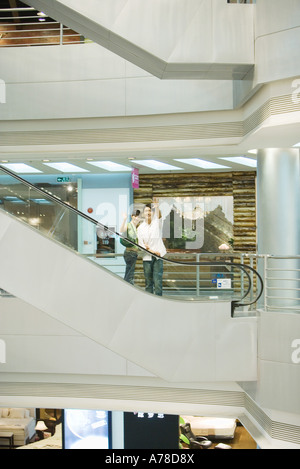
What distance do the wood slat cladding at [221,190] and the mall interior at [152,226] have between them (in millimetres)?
34

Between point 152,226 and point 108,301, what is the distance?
2.08 meters

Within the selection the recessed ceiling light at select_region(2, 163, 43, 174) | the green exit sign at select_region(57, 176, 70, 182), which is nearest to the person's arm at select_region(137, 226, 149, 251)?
the recessed ceiling light at select_region(2, 163, 43, 174)

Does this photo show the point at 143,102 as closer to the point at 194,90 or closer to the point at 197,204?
the point at 194,90

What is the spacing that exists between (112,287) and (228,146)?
11.9 ft

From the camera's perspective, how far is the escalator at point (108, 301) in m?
6.03

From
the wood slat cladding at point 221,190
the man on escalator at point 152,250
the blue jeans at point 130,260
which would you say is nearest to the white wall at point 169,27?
the man on escalator at point 152,250

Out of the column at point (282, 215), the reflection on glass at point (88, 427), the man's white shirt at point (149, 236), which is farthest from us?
the reflection on glass at point (88, 427)

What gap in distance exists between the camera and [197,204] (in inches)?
503

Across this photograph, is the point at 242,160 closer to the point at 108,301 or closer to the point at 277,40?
the point at 277,40

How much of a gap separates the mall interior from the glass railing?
0.09ft

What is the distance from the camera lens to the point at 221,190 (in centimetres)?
1269

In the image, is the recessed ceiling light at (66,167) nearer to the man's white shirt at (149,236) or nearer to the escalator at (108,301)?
the man's white shirt at (149,236)

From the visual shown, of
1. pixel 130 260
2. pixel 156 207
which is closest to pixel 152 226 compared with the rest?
pixel 130 260

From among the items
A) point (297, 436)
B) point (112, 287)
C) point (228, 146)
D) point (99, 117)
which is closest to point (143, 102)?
point (99, 117)
